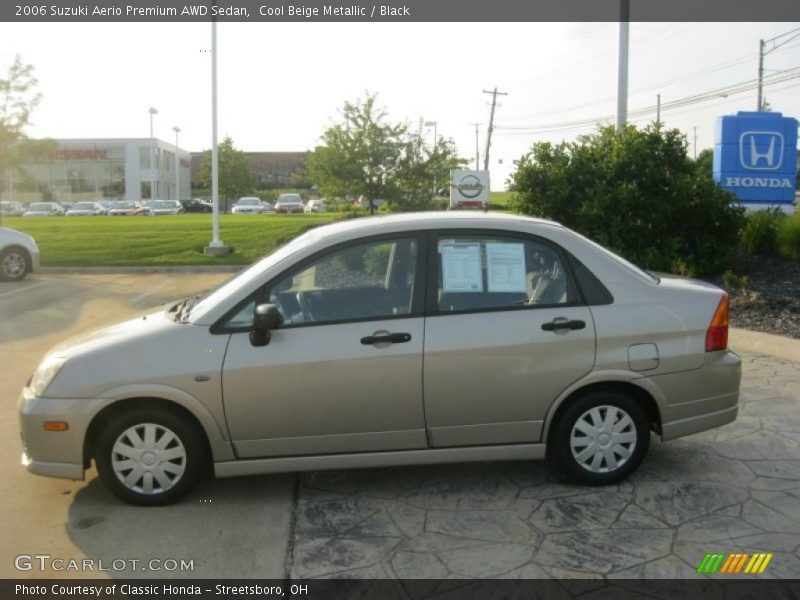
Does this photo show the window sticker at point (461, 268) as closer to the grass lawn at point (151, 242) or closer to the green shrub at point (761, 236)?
the green shrub at point (761, 236)

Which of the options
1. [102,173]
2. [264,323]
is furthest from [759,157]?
[102,173]

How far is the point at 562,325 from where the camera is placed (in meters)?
4.84

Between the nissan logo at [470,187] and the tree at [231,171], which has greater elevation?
the tree at [231,171]

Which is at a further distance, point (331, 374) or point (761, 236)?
point (761, 236)

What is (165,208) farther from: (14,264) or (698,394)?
(698,394)

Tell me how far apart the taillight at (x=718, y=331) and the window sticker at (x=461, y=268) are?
1451 mm

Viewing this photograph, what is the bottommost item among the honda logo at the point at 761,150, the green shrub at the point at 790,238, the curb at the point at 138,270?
the curb at the point at 138,270

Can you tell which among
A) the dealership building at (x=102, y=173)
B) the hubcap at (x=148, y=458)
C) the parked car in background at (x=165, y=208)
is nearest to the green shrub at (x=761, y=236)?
the hubcap at (x=148, y=458)

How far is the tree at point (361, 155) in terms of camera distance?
21672 mm

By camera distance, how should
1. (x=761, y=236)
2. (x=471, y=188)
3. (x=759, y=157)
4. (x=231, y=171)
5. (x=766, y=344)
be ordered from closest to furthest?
(x=766, y=344), (x=761, y=236), (x=759, y=157), (x=471, y=188), (x=231, y=171)

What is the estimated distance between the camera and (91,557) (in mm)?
4172

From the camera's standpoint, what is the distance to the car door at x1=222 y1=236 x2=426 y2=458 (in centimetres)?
466

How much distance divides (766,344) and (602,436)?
4.66 metres
